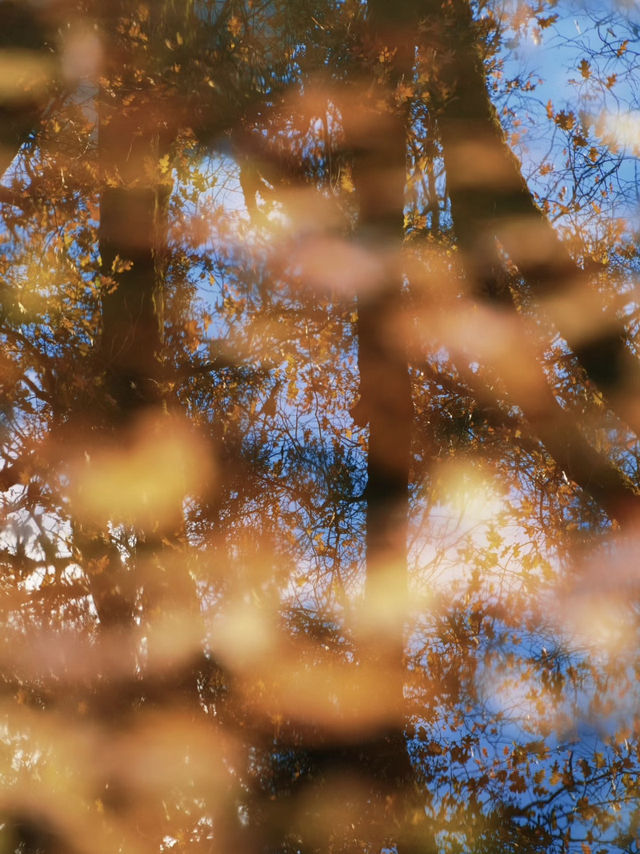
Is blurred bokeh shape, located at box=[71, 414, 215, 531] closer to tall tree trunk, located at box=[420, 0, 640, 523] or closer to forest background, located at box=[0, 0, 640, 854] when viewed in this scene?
forest background, located at box=[0, 0, 640, 854]

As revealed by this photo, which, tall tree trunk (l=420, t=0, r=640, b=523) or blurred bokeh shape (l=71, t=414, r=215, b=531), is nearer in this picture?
blurred bokeh shape (l=71, t=414, r=215, b=531)

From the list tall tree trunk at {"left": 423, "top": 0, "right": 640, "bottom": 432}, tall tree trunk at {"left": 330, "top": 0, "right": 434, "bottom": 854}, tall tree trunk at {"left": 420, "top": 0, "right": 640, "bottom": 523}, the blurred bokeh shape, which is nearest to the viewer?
tall tree trunk at {"left": 330, "top": 0, "right": 434, "bottom": 854}

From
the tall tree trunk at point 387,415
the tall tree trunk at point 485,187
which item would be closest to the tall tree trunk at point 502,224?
the tall tree trunk at point 485,187

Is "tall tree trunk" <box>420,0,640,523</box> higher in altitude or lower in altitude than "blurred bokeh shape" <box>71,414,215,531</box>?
higher

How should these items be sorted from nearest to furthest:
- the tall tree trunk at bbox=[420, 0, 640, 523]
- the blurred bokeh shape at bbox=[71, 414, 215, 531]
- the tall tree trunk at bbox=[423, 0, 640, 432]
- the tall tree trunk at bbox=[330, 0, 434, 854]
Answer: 1. the tall tree trunk at bbox=[330, 0, 434, 854]
2. the blurred bokeh shape at bbox=[71, 414, 215, 531]
3. the tall tree trunk at bbox=[420, 0, 640, 523]
4. the tall tree trunk at bbox=[423, 0, 640, 432]

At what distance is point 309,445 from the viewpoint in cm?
986

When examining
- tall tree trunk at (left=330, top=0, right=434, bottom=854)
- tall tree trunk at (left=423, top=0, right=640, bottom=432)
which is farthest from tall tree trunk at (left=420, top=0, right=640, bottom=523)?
tall tree trunk at (left=330, top=0, right=434, bottom=854)

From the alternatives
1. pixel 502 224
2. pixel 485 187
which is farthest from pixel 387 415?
pixel 485 187

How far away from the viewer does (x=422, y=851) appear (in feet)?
21.7

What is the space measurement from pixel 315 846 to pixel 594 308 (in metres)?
6.45

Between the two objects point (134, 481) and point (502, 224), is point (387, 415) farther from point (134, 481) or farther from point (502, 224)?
point (134, 481)

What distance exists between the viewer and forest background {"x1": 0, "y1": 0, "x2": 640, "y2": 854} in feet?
22.3

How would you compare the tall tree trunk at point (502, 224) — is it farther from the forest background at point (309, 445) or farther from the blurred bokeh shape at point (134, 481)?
the blurred bokeh shape at point (134, 481)

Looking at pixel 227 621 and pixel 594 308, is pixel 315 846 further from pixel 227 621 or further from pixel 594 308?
pixel 594 308
